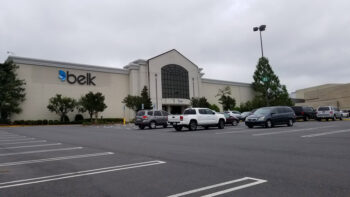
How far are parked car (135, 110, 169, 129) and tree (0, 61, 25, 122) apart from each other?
2648 centimetres

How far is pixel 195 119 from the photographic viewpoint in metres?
20.2

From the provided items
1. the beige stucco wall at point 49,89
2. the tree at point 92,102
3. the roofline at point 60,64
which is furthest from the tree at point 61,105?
the roofline at point 60,64

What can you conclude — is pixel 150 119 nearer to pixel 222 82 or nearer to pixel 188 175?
pixel 188 175

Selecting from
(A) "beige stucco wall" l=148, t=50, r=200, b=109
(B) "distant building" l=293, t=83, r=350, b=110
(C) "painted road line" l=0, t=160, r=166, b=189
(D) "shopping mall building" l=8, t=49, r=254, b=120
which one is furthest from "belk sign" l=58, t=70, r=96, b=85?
(B) "distant building" l=293, t=83, r=350, b=110

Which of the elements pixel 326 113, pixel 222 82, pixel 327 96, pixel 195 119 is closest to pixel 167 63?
pixel 222 82

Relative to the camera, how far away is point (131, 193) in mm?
4223

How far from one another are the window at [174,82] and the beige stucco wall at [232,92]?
6.74 meters

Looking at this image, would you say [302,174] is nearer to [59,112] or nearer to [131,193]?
[131,193]

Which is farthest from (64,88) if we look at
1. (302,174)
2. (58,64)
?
(302,174)

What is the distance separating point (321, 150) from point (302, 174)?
3.47 metres

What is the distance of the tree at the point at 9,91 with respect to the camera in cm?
4050

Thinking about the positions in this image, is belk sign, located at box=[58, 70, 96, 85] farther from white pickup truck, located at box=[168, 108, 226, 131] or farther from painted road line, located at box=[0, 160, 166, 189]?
painted road line, located at box=[0, 160, 166, 189]

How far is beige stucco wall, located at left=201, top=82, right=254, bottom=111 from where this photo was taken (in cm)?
7025

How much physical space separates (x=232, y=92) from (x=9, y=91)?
2192 inches
